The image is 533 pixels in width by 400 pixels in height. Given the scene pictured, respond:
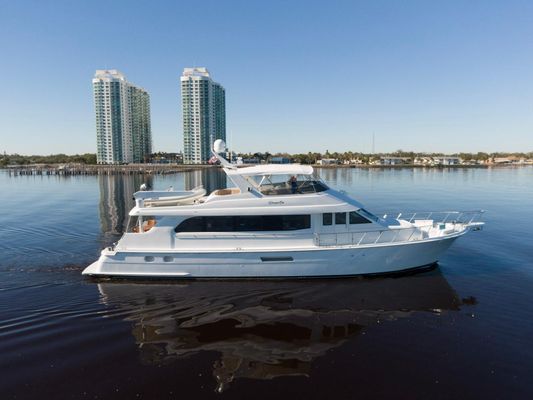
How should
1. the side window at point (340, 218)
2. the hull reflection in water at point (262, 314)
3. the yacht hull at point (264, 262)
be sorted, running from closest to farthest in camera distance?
the hull reflection in water at point (262, 314)
the yacht hull at point (264, 262)
the side window at point (340, 218)

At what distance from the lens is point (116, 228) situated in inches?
826

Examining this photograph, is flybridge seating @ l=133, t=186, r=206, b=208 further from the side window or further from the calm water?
the side window

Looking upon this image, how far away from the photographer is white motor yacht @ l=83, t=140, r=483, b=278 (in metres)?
11.4

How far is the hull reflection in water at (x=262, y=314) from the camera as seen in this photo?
7758 mm

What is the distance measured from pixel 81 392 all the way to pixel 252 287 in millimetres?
5827

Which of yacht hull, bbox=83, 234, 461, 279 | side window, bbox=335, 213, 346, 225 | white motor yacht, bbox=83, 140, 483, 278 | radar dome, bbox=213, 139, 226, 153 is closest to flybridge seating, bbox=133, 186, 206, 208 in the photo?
white motor yacht, bbox=83, 140, 483, 278

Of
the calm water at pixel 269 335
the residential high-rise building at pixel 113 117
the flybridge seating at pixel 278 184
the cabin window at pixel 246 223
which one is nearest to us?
the calm water at pixel 269 335

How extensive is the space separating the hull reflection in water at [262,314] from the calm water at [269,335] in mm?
42

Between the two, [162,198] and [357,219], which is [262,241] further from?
[162,198]

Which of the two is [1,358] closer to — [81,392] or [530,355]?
[81,392]

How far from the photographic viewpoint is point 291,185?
40.0ft

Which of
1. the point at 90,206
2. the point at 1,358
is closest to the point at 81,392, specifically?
the point at 1,358

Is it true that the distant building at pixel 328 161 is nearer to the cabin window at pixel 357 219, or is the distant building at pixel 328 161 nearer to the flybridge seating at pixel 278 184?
the flybridge seating at pixel 278 184

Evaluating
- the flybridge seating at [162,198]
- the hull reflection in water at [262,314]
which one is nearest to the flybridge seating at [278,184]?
the flybridge seating at [162,198]
